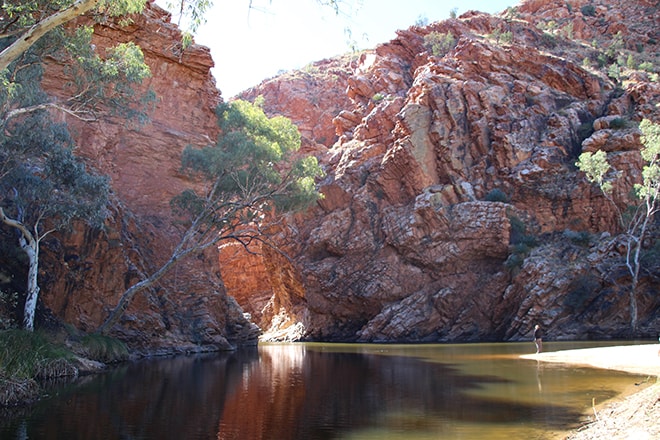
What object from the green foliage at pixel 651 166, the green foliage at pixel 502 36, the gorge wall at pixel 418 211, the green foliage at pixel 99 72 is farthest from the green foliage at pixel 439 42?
the green foliage at pixel 99 72

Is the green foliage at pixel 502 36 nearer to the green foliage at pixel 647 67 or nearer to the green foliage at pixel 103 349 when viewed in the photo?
the green foliage at pixel 647 67

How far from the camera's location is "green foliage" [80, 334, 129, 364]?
64.5 feet

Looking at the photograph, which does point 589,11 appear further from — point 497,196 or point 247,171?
point 247,171

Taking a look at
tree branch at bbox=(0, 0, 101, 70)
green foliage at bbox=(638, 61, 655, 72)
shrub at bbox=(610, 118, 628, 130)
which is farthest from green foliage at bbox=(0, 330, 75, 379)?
green foliage at bbox=(638, 61, 655, 72)

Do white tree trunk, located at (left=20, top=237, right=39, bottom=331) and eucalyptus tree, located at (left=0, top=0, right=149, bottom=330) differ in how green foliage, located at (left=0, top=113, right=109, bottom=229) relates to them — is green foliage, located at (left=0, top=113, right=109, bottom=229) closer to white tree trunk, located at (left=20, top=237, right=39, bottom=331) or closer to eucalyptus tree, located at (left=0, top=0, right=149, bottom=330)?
eucalyptus tree, located at (left=0, top=0, right=149, bottom=330)

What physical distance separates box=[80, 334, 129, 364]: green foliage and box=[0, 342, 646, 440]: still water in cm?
382

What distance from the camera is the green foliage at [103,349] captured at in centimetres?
1967

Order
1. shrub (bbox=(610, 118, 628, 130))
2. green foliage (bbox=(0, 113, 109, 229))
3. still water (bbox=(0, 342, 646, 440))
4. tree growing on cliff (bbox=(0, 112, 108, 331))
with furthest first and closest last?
shrub (bbox=(610, 118, 628, 130)) < green foliage (bbox=(0, 113, 109, 229)) < tree growing on cliff (bbox=(0, 112, 108, 331)) < still water (bbox=(0, 342, 646, 440))

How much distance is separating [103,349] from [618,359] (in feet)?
62.4

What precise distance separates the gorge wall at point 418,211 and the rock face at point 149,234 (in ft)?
0.31

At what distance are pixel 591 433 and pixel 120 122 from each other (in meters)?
33.8

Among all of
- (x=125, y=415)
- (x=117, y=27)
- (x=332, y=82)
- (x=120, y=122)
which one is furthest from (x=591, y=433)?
(x=332, y=82)

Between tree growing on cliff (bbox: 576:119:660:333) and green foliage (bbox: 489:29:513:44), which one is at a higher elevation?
green foliage (bbox: 489:29:513:44)

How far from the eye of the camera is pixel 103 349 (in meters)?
20.4
